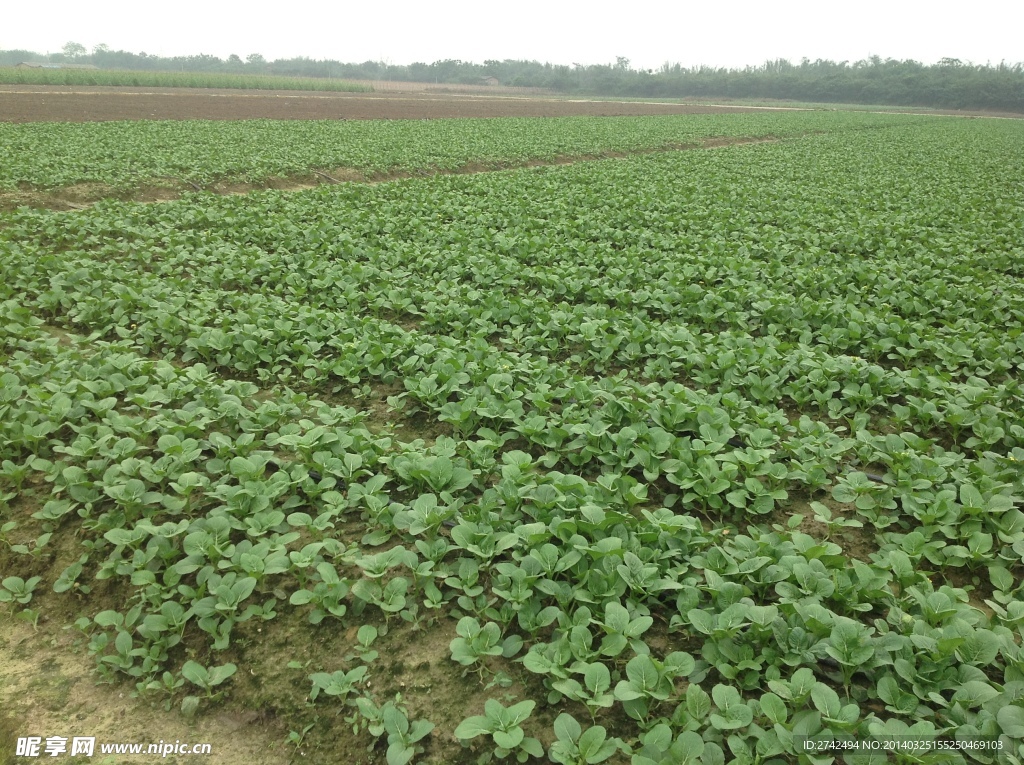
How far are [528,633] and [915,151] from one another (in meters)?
29.6

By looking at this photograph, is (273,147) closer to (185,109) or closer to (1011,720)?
(185,109)

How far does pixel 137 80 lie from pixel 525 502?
217ft

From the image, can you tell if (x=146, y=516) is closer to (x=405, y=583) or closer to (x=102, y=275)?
(x=405, y=583)

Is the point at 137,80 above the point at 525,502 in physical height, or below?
above

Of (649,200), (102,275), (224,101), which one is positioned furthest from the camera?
(224,101)

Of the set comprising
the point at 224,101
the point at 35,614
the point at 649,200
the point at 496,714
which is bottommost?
the point at 35,614

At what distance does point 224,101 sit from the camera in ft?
131

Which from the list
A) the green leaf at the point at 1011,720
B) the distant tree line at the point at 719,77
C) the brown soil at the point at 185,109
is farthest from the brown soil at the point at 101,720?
the distant tree line at the point at 719,77

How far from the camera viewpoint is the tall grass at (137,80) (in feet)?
152

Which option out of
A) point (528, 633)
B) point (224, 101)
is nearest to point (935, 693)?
point (528, 633)

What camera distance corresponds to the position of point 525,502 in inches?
141

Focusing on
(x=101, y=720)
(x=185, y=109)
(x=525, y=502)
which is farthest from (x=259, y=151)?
(x=185, y=109)

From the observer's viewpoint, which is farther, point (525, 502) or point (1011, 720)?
point (525, 502)

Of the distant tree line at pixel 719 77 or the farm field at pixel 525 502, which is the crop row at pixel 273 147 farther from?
the distant tree line at pixel 719 77
